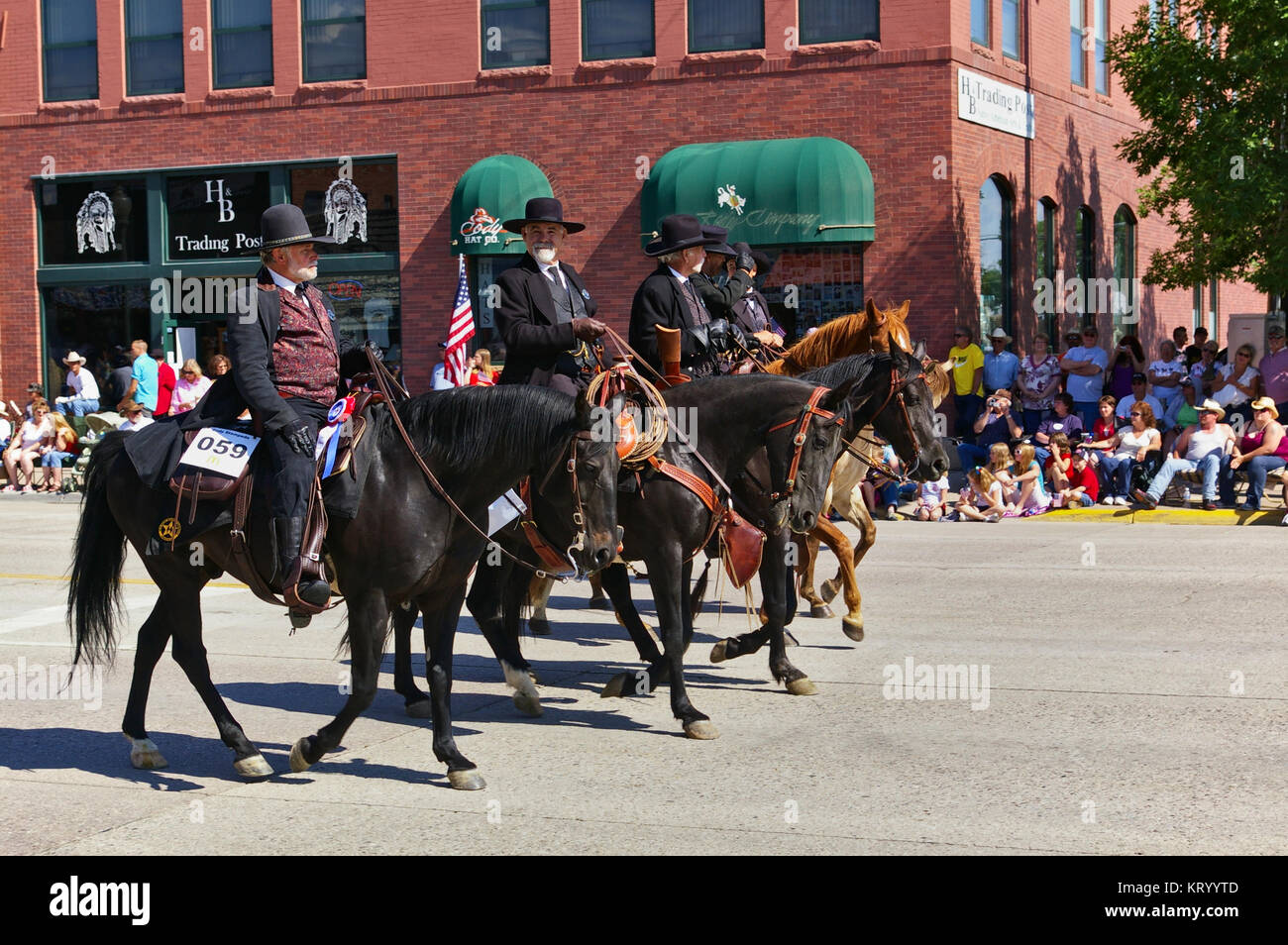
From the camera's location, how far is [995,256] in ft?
83.5

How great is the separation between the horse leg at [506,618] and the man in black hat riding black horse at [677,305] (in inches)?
63.6

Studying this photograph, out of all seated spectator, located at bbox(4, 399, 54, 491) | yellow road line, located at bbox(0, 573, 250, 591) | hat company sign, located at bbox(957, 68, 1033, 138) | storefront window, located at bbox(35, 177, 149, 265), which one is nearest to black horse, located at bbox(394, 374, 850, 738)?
yellow road line, located at bbox(0, 573, 250, 591)

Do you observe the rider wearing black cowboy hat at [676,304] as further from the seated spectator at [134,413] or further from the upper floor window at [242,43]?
the upper floor window at [242,43]

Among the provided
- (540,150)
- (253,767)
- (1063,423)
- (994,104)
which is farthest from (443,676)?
(994,104)

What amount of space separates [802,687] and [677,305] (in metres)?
2.53

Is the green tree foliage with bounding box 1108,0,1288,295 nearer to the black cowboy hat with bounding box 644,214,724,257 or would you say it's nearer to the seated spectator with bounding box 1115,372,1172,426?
the seated spectator with bounding box 1115,372,1172,426

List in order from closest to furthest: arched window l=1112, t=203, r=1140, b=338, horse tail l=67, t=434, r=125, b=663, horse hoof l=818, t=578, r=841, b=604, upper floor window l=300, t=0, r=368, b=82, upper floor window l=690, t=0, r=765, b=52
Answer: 1. horse tail l=67, t=434, r=125, b=663
2. horse hoof l=818, t=578, r=841, b=604
3. upper floor window l=690, t=0, r=765, b=52
4. upper floor window l=300, t=0, r=368, b=82
5. arched window l=1112, t=203, r=1140, b=338

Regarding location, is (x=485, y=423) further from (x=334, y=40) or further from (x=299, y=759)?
(x=334, y=40)

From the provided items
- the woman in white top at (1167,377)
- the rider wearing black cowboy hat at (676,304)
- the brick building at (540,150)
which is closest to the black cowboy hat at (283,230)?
the rider wearing black cowboy hat at (676,304)

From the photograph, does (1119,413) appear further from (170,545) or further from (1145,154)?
(170,545)

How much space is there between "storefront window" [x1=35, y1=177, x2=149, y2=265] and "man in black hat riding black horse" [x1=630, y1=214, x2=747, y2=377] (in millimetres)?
21256

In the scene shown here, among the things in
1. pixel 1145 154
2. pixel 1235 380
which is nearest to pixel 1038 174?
pixel 1145 154

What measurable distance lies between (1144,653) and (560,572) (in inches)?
147

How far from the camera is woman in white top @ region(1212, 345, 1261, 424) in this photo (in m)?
19.2
